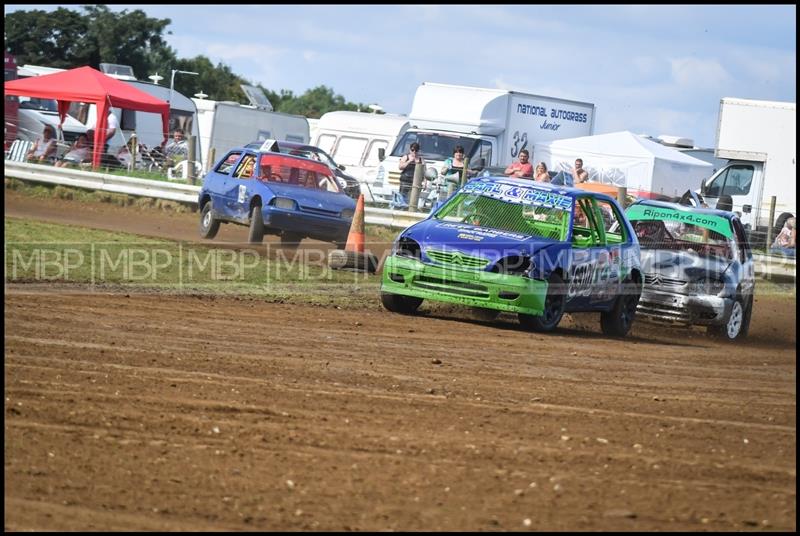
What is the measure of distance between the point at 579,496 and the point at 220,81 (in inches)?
2377

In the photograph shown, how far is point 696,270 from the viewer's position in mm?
13766

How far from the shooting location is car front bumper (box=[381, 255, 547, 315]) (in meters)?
11.6

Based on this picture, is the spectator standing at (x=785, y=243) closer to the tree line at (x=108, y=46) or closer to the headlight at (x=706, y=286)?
the headlight at (x=706, y=286)

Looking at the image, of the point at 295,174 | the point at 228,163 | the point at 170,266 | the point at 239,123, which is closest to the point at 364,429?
the point at 170,266

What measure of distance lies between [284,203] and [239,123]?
1784cm

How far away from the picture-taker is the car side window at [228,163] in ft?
61.3

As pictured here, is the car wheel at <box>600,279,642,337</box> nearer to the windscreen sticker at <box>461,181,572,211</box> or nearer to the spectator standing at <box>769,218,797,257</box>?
A: the windscreen sticker at <box>461,181,572,211</box>

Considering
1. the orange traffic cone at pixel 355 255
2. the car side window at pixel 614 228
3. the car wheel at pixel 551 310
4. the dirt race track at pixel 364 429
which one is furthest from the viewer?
the orange traffic cone at pixel 355 255

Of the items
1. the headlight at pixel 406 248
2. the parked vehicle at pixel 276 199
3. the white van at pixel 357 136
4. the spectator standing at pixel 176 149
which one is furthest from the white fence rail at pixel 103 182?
the headlight at pixel 406 248

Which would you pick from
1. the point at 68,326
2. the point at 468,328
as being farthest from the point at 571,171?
the point at 68,326

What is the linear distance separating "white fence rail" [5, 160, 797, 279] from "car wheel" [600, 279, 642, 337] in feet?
27.2

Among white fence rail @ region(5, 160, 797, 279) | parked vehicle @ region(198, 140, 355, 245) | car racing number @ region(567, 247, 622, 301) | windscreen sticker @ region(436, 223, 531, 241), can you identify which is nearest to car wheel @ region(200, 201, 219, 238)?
parked vehicle @ region(198, 140, 355, 245)

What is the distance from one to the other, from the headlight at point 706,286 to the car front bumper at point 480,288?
8.65ft

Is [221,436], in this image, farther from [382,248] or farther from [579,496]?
[382,248]
